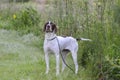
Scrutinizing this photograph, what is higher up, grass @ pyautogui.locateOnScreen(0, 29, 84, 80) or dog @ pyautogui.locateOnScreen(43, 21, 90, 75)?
dog @ pyautogui.locateOnScreen(43, 21, 90, 75)

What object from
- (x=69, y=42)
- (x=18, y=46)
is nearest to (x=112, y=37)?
(x=69, y=42)

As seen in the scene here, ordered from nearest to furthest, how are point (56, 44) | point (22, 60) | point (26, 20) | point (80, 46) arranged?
point (56, 44), point (80, 46), point (22, 60), point (26, 20)

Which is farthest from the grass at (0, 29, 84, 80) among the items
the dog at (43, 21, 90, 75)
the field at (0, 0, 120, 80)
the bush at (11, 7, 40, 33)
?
the bush at (11, 7, 40, 33)

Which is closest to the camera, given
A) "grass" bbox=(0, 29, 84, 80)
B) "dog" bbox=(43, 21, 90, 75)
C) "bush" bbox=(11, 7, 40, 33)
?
"dog" bbox=(43, 21, 90, 75)

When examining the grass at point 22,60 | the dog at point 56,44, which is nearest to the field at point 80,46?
the grass at point 22,60

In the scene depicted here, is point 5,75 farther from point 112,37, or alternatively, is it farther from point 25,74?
point 112,37

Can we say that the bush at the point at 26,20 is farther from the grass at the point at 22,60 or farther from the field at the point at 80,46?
the field at the point at 80,46

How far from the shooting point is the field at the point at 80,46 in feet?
23.7

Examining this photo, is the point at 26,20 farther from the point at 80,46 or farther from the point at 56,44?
the point at 56,44

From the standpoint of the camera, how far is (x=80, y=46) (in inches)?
338

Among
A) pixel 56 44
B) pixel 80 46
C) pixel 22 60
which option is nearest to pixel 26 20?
pixel 22 60

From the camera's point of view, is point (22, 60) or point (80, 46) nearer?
point (80, 46)

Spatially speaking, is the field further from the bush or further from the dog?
the bush

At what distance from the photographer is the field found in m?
7.23
